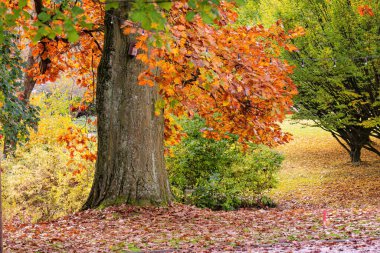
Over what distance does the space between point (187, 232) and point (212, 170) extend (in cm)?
650

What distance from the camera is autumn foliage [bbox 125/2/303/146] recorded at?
7.97 m

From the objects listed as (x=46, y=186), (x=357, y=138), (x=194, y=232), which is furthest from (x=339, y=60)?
(x=194, y=232)

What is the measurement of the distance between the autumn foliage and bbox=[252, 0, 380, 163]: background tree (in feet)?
17.8

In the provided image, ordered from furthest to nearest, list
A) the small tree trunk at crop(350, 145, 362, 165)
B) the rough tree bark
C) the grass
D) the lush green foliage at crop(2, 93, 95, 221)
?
the small tree trunk at crop(350, 145, 362, 165) → the rough tree bark → the grass → the lush green foliage at crop(2, 93, 95, 221)

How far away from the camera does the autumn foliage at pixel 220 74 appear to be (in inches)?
314

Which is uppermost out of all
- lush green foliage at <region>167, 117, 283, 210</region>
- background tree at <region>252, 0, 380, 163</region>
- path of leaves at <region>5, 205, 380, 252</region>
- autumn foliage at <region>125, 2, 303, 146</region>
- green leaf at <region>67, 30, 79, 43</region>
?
background tree at <region>252, 0, 380, 163</region>

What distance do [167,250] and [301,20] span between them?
→ 15195mm

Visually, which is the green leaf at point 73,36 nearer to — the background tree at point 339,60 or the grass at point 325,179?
the grass at point 325,179

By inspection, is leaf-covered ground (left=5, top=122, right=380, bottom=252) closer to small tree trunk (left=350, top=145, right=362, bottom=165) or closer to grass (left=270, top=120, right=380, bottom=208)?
grass (left=270, top=120, right=380, bottom=208)

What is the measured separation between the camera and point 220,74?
8305mm

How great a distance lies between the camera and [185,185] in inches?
550

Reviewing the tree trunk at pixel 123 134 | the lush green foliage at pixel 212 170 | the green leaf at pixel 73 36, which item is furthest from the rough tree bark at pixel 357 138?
the green leaf at pixel 73 36

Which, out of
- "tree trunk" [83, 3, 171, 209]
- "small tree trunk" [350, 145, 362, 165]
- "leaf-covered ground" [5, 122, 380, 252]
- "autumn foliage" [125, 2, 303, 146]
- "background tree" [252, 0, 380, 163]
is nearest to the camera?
"leaf-covered ground" [5, 122, 380, 252]

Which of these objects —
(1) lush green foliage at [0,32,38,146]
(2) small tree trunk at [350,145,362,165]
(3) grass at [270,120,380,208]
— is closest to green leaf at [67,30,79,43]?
(1) lush green foliage at [0,32,38,146]
